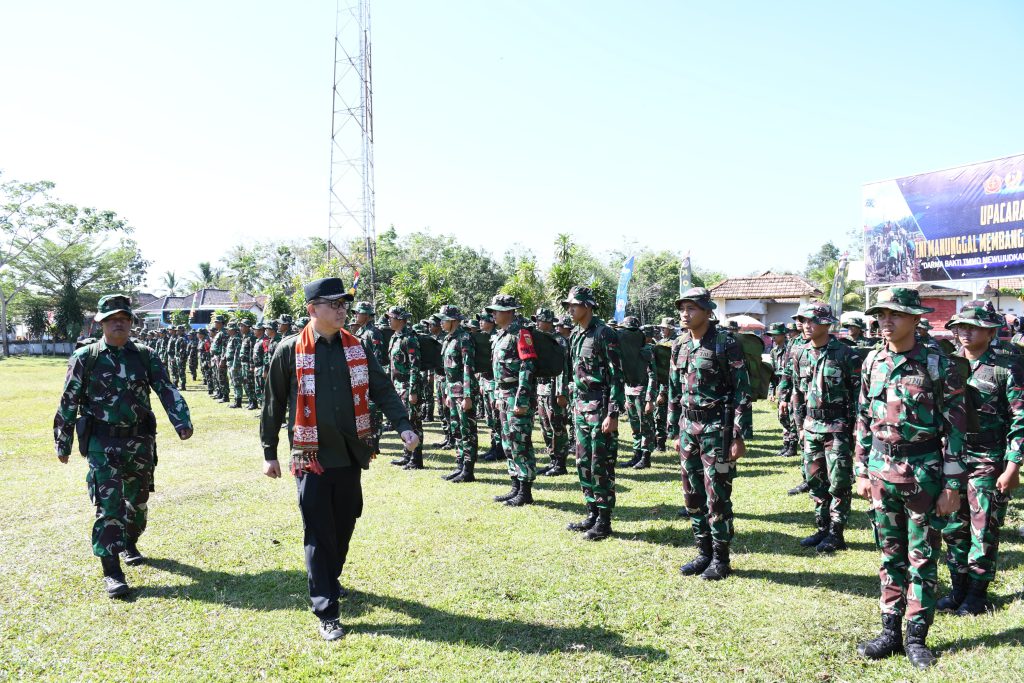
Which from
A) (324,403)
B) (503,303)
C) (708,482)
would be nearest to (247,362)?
(503,303)

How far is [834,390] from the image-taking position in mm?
6156

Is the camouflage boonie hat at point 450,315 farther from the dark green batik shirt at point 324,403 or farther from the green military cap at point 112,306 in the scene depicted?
the dark green batik shirt at point 324,403

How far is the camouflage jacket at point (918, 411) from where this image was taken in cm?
389

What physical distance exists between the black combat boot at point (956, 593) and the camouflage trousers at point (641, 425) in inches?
210

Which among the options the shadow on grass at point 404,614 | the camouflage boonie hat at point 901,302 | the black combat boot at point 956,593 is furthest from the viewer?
the black combat boot at point 956,593

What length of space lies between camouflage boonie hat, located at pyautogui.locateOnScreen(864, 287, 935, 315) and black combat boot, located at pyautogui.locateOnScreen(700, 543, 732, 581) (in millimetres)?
2303

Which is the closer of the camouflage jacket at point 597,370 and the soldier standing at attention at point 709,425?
the soldier standing at attention at point 709,425

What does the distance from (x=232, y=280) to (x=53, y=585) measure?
8049 centimetres

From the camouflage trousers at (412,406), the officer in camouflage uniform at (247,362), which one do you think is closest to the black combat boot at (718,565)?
the camouflage trousers at (412,406)

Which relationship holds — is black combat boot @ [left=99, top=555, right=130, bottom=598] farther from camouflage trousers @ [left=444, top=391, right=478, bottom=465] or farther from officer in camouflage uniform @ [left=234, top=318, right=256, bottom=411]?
officer in camouflage uniform @ [left=234, top=318, right=256, bottom=411]

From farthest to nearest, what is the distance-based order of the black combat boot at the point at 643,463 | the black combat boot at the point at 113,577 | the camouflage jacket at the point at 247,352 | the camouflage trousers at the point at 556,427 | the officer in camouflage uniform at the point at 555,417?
the camouflage jacket at the point at 247,352 < the black combat boot at the point at 643,463 < the camouflage trousers at the point at 556,427 < the officer in camouflage uniform at the point at 555,417 < the black combat boot at the point at 113,577

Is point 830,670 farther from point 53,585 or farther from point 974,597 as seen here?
point 53,585

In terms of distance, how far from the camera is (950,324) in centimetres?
515

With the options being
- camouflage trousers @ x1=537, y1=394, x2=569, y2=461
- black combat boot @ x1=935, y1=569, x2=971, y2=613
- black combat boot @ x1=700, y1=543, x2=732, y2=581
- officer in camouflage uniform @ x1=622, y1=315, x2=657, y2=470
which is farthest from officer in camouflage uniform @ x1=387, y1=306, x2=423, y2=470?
black combat boot @ x1=935, y1=569, x2=971, y2=613
